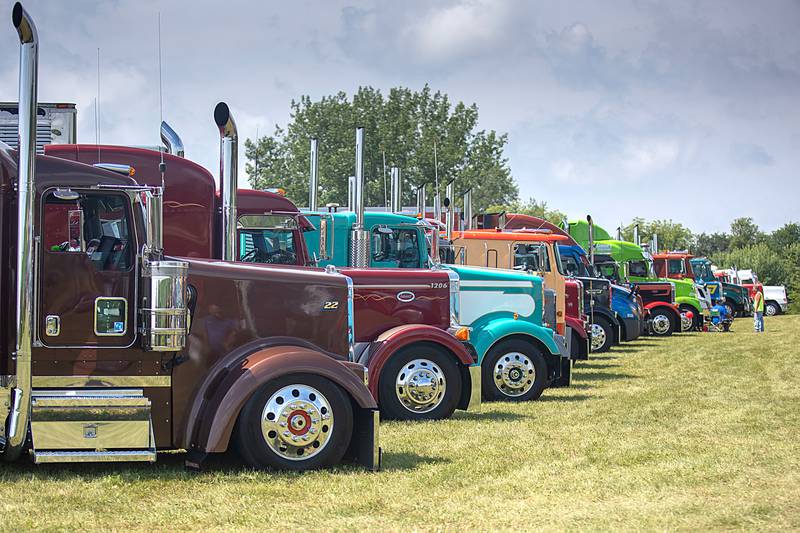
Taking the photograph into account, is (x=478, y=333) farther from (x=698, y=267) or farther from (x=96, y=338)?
(x=698, y=267)

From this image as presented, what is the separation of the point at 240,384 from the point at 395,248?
6927 mm

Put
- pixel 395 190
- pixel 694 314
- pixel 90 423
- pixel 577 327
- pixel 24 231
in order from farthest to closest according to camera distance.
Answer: pixel 694 314, pixel 395 190, pixel 577 327, pixel 90 423, pixel 24 231

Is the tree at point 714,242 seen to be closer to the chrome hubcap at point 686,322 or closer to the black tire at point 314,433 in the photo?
the chrome hubcap at point 686,322

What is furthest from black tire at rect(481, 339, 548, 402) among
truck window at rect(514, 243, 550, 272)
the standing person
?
the standing person

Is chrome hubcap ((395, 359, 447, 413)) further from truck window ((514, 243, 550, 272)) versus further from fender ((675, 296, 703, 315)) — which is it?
fender ((675, 296, 703, 315))

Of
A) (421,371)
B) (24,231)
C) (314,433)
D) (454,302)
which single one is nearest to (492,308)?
(454,302)

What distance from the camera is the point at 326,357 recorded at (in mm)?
8688

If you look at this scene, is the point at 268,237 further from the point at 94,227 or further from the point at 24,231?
→ the point at 24,231

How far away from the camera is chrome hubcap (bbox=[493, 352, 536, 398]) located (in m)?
14.8

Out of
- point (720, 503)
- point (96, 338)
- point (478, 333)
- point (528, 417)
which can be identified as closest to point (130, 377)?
point (96, 338)

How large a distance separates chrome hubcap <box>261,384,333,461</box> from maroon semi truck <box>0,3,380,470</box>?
0.01 metres

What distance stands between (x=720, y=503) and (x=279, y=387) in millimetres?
3315

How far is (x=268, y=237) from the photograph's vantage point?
13758 millimetres

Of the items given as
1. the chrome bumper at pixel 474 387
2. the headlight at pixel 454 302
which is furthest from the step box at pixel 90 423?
the headlight at pixel 454 302
